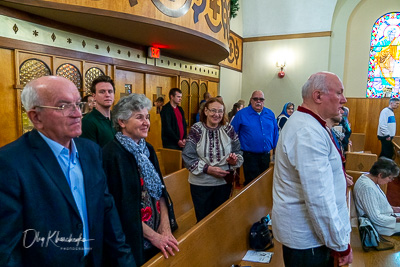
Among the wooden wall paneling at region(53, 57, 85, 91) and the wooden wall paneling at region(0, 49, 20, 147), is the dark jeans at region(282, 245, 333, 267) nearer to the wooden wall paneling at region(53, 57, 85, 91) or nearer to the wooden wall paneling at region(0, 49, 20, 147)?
the wooden wall paneling at region(0, 49, 20, 147)

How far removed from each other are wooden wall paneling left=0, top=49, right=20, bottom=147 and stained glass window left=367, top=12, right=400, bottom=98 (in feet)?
29.8

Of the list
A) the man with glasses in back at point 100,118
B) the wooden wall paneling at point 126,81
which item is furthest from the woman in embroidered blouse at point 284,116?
the man with glasses in back at point 100,118

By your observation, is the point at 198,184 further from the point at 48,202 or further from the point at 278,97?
the point at 278,97

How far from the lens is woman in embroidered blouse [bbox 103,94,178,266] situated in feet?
4.72

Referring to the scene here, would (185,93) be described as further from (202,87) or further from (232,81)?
(232,81)

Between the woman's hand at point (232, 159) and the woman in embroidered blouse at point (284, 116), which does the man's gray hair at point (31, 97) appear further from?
the woman in embroidered blouse at point (284, 116)

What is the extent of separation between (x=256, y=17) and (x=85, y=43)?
6.45 meters

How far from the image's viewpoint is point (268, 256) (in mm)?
2326

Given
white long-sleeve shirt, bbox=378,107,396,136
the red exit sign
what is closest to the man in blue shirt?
the red exit sign

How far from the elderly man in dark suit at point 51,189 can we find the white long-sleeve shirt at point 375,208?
Result: 2914 mm

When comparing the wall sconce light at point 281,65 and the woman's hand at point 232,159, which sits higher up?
the wall sconce light at point 281,65

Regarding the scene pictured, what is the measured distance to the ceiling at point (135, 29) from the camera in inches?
122

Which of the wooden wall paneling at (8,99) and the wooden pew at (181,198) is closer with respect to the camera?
the wooden pew at (181,198)

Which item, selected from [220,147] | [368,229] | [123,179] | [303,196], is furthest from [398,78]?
[123,179]
